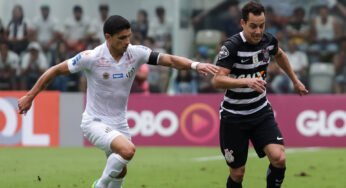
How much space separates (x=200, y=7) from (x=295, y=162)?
24.4 feet

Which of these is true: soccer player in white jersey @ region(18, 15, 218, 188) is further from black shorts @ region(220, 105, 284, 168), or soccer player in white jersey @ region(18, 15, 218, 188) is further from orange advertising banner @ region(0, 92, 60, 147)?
orange advertising banner @ region(0, 92, 60, 147)

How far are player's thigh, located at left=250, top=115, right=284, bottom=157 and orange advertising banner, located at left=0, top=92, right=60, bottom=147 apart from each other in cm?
1087

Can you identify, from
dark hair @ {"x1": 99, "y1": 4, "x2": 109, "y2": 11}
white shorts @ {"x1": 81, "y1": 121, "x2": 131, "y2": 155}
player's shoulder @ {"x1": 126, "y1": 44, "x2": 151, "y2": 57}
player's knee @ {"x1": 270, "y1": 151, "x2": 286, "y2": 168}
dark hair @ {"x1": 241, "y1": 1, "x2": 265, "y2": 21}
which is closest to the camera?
dark hair @ {"x1": 241, "y1": 1, "x2": 265, "y2": 21}

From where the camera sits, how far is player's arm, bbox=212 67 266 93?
941 centimetres

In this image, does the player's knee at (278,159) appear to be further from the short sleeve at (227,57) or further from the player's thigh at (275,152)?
the short sleeve at (227,57)

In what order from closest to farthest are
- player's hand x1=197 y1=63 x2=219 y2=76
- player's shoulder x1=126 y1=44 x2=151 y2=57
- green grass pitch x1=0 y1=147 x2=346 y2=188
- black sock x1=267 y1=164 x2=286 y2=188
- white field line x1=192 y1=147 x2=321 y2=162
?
1. player's hand x1=197 y1=63 x2=219 y2=76
2. black sock x1=267 y1=164 x2=286 y2=188
3. player's shoulder x1=126 y1=44 x2=151 y2=57
4. green grass pitch x1=0 y1=147 x2=346 y2=188
5. white field line x1=192 y1=147 x2=321 y2=162

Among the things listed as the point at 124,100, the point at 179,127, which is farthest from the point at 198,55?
the point at 124,100

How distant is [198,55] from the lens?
22781 millimetres

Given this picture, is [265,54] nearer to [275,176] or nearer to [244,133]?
[244,133]

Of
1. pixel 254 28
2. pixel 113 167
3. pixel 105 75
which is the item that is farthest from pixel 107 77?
pixel 254 28

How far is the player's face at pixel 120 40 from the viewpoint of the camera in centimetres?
1011

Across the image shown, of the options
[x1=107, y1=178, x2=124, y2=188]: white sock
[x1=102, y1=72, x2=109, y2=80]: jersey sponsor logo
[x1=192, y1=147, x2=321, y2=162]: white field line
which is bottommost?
[x1=192, y1=147, x2=321, y2=162]: white field line

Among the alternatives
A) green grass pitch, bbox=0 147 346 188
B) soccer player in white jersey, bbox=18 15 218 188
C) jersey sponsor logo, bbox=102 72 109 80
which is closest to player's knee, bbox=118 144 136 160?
soccer player in white jersey, bbox=18 15 218 188

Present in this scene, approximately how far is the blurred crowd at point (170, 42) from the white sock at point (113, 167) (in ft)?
39.6
